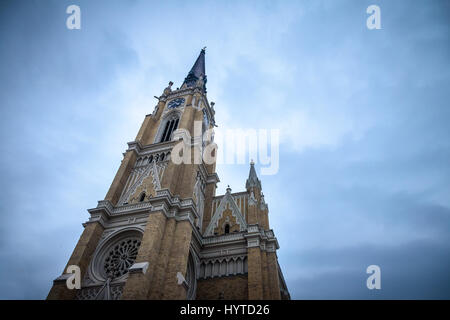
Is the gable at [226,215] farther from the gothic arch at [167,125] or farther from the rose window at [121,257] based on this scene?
the gothic arch at [167,125]

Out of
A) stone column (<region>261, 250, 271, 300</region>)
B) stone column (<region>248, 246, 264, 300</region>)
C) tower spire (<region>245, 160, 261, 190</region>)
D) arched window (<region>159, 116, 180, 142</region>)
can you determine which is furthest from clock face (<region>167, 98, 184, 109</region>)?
stone column (<region>261, 250, 271, 300</region>)

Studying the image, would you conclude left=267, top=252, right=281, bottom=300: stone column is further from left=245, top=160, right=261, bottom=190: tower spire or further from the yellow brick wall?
left=245, top=160, right=261, bottom=190: tower spire

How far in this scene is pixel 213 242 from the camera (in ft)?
73.0

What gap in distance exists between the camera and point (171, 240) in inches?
725

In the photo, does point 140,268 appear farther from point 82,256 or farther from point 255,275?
point 255,275

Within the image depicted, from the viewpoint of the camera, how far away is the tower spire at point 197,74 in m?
40.9

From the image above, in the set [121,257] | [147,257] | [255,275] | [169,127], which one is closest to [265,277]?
[255,275]

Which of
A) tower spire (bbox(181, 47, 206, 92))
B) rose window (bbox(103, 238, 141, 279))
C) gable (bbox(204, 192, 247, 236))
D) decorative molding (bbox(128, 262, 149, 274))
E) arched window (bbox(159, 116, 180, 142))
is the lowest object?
decorative molding (bbox(128, 262, 149, 274))

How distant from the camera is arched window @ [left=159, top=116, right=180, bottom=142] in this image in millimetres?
30172

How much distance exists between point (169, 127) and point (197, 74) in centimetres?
1660

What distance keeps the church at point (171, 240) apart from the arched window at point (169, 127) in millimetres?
2331

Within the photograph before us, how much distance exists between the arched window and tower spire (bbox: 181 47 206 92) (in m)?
8.34

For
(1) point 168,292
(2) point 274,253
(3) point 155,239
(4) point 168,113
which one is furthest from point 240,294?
(4) point 168,113
